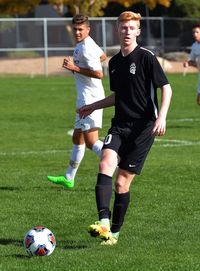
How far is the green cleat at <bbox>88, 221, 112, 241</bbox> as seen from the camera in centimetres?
868

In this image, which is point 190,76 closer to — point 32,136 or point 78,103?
point 32,136

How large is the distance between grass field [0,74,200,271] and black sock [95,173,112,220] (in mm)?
336

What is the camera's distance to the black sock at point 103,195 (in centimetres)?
898

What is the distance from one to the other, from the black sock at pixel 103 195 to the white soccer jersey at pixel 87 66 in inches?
153

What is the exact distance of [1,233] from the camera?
9.76 metres

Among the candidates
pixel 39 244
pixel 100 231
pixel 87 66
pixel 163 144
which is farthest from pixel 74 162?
pixel 163 144

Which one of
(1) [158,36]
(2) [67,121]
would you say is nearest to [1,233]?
(2) [67,121]

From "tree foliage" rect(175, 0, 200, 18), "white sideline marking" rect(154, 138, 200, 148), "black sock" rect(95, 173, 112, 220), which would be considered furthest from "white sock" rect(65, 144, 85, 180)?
"tree foliage" rect(175, 0, 200, 18)

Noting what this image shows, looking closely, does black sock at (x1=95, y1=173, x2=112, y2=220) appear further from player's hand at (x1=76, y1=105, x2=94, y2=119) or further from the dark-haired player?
the dark-haired player

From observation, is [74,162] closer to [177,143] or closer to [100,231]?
[100,231]

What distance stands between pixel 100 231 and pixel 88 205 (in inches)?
112

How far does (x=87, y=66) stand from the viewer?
12.9 metres

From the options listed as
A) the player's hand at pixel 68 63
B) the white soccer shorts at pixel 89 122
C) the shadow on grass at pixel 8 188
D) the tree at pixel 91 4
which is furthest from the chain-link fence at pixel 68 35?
the player's hand at pixel 68 63

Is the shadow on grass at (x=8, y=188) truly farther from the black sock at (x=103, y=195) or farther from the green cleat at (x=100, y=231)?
the green cleat at (x=100, y=231)
